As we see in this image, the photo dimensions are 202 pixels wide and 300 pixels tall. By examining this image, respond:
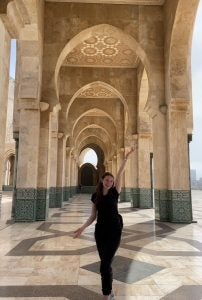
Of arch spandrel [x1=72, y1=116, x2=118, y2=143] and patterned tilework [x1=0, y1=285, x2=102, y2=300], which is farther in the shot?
arch spandrel [x1=72, y1=116, x2=118, y2=143]

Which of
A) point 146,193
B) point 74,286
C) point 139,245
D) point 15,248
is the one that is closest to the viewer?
point 74,286

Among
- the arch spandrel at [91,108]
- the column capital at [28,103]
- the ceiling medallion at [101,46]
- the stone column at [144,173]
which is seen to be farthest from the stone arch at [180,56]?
the arch spandrel at [91,108]

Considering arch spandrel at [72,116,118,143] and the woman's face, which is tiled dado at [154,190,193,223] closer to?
the woman's face

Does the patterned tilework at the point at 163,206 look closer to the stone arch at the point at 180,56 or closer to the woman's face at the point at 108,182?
the stone arch at the point at 180,56

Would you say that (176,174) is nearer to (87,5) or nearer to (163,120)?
(163,120)

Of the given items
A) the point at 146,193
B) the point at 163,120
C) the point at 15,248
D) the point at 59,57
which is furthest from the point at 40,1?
the point at 146,193

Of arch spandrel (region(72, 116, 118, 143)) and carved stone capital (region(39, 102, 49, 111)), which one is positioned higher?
arch spandrel (region(72, 116, 118, 143))

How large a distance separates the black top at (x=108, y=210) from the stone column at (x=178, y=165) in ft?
17.6

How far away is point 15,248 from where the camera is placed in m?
4.37

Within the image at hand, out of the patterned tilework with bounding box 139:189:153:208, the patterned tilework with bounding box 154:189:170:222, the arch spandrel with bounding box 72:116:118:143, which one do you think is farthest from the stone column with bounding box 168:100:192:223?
the arch spandrel with bounding box 72:116:118:143

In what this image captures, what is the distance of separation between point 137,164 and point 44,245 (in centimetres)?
812

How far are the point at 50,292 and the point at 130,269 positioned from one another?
1102mm

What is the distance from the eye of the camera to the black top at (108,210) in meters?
2.23

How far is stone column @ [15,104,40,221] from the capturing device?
7.32 metres
